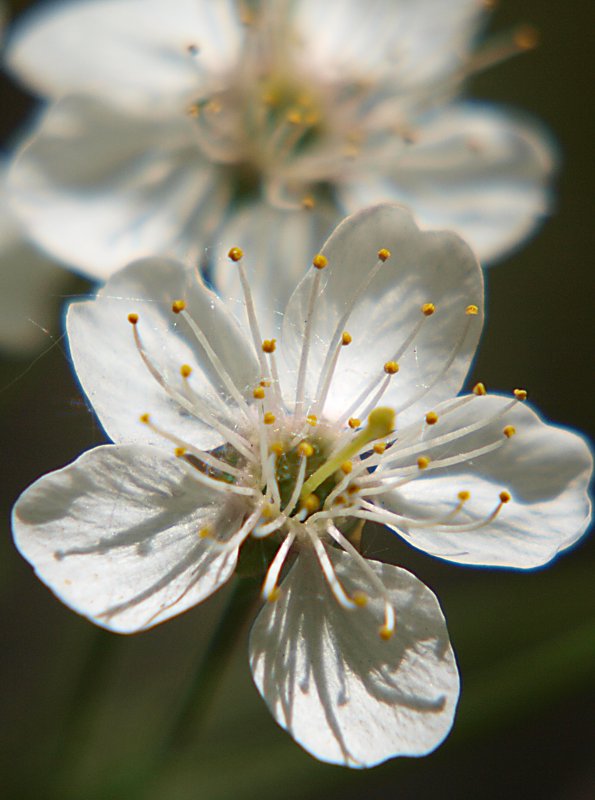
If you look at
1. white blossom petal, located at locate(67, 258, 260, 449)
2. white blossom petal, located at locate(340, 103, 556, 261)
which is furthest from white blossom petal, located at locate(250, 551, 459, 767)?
white blossom petal, located at locate(340, 103, 556, 261)

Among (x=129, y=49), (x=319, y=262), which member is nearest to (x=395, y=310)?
(x=319, y=262)

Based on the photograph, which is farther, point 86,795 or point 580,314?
point 580,314

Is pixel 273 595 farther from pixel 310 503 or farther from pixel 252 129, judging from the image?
pixel 252 129

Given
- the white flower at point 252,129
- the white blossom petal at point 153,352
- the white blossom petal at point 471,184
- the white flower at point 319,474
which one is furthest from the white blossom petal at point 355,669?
the white blossom petal at point 471,184

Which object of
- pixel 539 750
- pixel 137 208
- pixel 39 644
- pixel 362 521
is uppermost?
pixel 137 208

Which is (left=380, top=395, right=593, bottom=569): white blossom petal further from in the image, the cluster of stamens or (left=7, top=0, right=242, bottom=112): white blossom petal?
(left=7, top=0, right=242, bottom=112): white blossom petal

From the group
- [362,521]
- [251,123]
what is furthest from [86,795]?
[251,123]

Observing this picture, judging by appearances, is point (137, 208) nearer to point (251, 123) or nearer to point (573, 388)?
point (251, 123)
